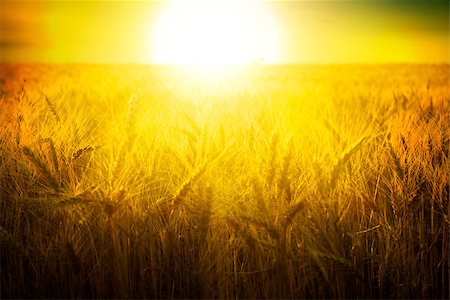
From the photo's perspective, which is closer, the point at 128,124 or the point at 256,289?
the point at 256,289

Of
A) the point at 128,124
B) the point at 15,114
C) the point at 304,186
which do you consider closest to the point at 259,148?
the point at 304,186

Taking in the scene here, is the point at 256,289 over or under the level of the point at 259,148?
under

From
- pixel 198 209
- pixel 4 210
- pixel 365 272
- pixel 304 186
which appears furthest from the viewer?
pixel 4 210

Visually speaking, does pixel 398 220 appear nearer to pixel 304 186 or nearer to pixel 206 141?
pixel 304 186

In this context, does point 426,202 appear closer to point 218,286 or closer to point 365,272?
point 365,272

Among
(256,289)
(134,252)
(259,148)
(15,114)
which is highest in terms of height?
(15,114)

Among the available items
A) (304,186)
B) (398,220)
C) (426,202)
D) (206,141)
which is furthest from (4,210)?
(426,202)

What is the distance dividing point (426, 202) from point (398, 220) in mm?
335

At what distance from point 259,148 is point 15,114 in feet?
3.35

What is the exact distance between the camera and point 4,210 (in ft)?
4.85

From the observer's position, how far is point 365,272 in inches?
49.9

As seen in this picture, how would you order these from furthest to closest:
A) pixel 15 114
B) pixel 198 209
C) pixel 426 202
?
pixel 15 114
pixel 426 202
pixel 198 209

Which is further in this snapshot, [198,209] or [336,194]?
[336,194]

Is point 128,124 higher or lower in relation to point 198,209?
higher
